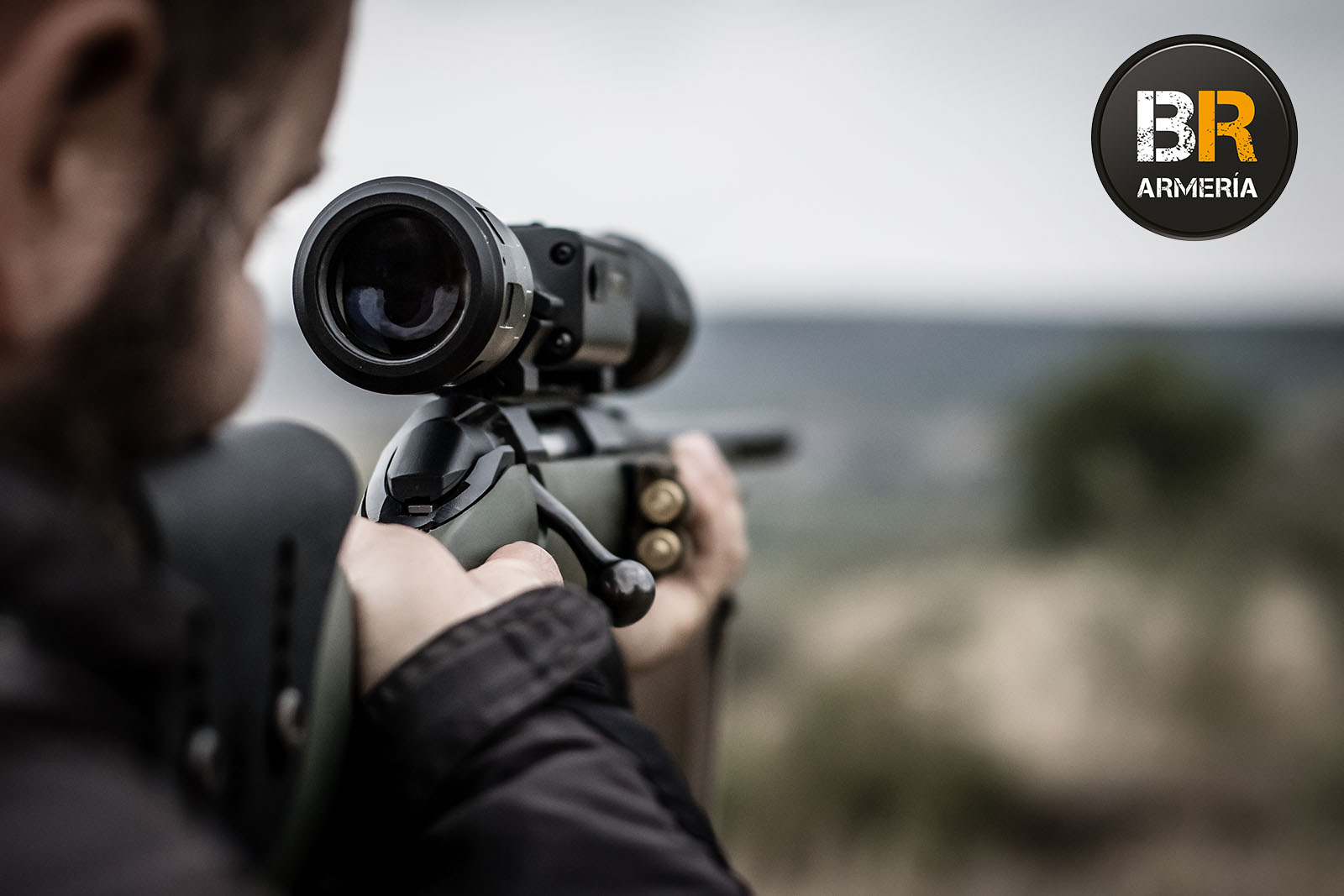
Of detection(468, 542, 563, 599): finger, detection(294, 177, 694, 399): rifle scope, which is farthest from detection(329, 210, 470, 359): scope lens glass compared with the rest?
detection(468, 542, 563, 599): finger

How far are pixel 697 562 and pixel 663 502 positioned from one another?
13 centimetres

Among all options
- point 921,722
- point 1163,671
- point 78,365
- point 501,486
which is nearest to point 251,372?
point 78,365

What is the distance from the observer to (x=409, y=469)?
2.04 feet

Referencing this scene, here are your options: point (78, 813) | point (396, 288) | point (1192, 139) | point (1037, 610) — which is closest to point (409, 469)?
point (396, 288)

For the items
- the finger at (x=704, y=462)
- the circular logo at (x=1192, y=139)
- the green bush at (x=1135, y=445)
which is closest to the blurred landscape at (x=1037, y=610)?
the green bush at (x=1135, y=445)

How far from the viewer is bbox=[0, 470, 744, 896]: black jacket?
25cm

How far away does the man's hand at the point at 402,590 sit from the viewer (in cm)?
44

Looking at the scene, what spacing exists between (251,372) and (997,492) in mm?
2573

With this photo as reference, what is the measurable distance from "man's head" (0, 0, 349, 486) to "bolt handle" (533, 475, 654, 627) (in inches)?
13.1

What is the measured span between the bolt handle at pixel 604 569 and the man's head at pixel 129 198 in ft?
1.09

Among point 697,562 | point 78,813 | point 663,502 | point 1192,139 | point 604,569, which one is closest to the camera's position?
point 78,813

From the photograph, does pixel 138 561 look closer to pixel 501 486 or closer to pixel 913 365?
pixel 501 486

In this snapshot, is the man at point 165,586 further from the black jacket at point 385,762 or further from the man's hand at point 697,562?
the man's hand at point 697,562

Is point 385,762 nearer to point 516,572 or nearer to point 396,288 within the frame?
point 516,572
